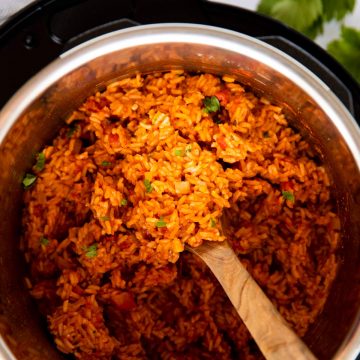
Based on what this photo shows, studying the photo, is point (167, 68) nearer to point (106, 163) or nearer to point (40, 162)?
point (106, 163)

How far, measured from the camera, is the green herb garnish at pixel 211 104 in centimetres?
168

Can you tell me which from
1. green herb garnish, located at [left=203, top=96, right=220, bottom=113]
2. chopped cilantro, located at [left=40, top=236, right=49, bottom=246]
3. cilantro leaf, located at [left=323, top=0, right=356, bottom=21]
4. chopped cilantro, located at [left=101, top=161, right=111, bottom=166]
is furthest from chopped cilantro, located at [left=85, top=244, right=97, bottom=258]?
cilantro leaf, located at [left=323, top=0, right=356, bottom=21]

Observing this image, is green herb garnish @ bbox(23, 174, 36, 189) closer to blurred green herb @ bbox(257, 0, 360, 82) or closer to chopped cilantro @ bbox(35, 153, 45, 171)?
chopped cilantro @ bbox(35, 153, 45, 171)

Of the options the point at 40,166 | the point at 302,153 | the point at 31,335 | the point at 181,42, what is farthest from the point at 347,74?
the point at 31,335

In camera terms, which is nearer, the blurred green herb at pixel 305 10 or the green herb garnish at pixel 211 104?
the green herb garnish at pixel 211 104

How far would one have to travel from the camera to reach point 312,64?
1725 mm

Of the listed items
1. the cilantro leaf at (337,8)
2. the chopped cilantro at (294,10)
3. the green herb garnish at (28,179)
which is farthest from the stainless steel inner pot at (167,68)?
the cilantro leaf at (337,8)

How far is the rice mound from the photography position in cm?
161

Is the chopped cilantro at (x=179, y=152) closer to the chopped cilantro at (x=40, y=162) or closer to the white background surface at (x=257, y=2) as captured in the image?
the chopped cilantro at (x=40, y=162)

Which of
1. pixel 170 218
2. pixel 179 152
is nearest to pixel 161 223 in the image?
pixel 170 218

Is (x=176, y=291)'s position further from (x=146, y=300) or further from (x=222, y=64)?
(x=222, y=64)

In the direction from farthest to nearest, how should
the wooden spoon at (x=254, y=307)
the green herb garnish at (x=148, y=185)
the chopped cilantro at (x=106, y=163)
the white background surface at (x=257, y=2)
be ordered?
the white background surface at (x=257, y=2), the chopped cilantro at (x=106, y=163), the green herb garnish at (x=148, y=185), the wooden spoon at (x=254, y=307)

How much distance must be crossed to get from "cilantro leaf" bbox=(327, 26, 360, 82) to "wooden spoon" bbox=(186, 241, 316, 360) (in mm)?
829

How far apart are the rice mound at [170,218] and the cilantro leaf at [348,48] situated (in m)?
0.42
